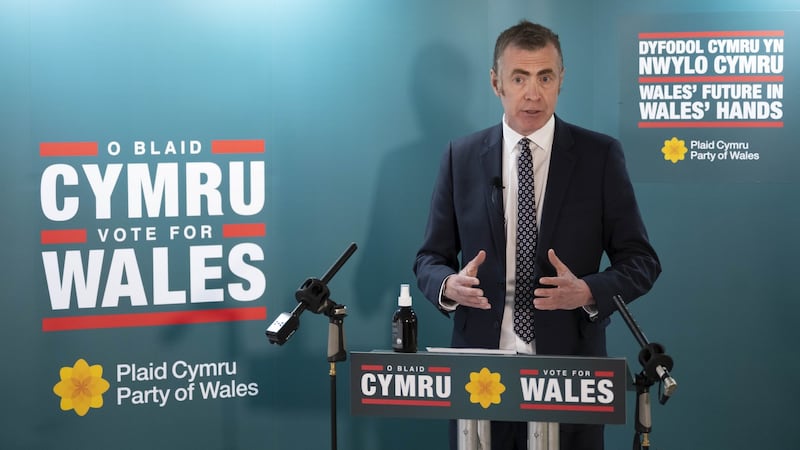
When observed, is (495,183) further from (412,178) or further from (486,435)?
(412,178)

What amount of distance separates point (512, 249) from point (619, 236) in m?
0.36

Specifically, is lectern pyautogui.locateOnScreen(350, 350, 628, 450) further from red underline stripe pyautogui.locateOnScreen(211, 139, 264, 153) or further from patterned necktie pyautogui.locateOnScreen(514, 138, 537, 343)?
red underline stripe pyautogui.locateOnScreen(211, 139, 264, 153)

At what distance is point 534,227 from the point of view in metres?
2.69

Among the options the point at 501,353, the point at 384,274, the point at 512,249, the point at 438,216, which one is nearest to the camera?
the point at 501,353

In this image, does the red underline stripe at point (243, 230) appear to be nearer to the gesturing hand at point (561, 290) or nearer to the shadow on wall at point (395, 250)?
the shadow on wall at point (395, 250)

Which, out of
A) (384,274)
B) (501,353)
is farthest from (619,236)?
(384,274)

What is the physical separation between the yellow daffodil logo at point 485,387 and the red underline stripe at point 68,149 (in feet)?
7.11

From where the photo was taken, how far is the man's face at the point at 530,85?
9.11 feet

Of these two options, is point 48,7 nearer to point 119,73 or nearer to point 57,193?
point 119,73

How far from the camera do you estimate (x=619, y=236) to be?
2.72 m

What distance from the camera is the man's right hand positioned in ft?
8.04

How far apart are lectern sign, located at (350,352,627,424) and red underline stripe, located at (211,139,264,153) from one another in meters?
1.80

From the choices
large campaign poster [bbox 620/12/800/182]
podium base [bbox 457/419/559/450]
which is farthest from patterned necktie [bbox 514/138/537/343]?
large campaign poster [bbox 620/12/800/182]

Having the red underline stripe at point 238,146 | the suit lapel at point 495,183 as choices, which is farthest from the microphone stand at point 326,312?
the red underline stripe at point 238,146
